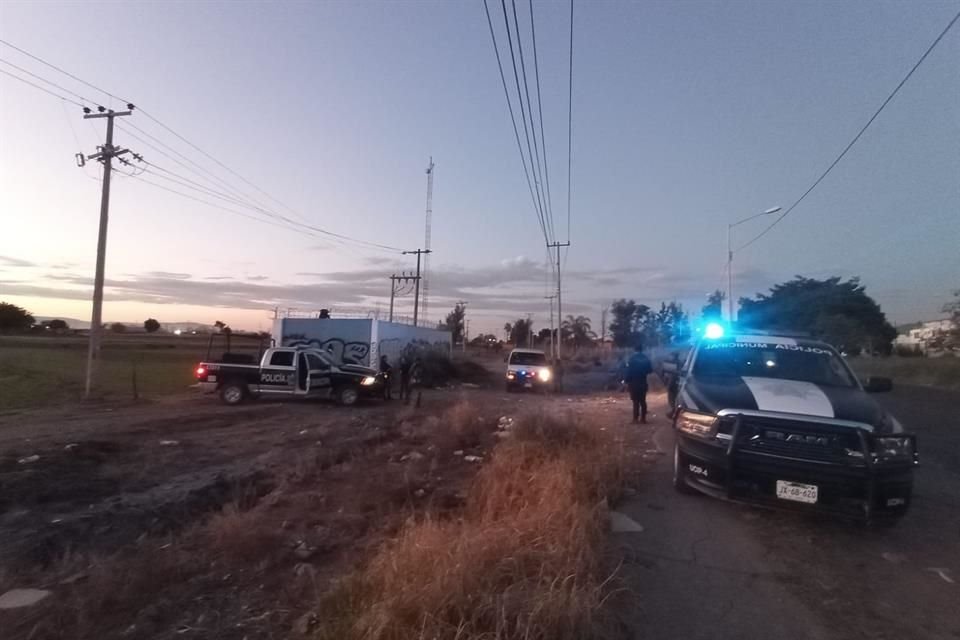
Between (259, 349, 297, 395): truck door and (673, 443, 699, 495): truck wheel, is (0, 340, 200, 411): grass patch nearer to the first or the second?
(259, 349, 297, 395): truck door

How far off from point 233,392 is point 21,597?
16.6m

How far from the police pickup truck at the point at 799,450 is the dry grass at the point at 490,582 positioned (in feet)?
4.61

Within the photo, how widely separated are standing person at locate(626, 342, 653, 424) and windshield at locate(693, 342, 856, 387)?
6259mm

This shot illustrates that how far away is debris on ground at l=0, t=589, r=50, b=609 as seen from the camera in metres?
5.46

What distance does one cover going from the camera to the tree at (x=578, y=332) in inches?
3932

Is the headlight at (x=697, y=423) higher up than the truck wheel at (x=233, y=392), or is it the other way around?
the headlight at (x=697, y=423)

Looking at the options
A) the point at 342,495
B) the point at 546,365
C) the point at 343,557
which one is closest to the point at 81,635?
the point at 343,557

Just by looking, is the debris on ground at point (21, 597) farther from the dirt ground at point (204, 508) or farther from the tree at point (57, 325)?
the tree at point (57, 325)

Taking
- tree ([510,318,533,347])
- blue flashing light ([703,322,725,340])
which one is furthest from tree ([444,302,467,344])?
blue flashing light ([703,322,725,340])

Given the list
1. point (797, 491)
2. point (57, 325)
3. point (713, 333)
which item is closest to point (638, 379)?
point (713, 333)

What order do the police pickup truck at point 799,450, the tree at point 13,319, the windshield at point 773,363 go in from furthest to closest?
the tree at point 13,319
the windshield at point 773,363
the police pickup truck at point 799,450

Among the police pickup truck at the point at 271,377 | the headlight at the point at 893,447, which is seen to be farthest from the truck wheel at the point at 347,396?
the headlight at the point at 893,447

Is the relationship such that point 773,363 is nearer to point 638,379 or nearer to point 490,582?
point 490,582

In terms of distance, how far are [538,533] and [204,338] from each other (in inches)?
3841
